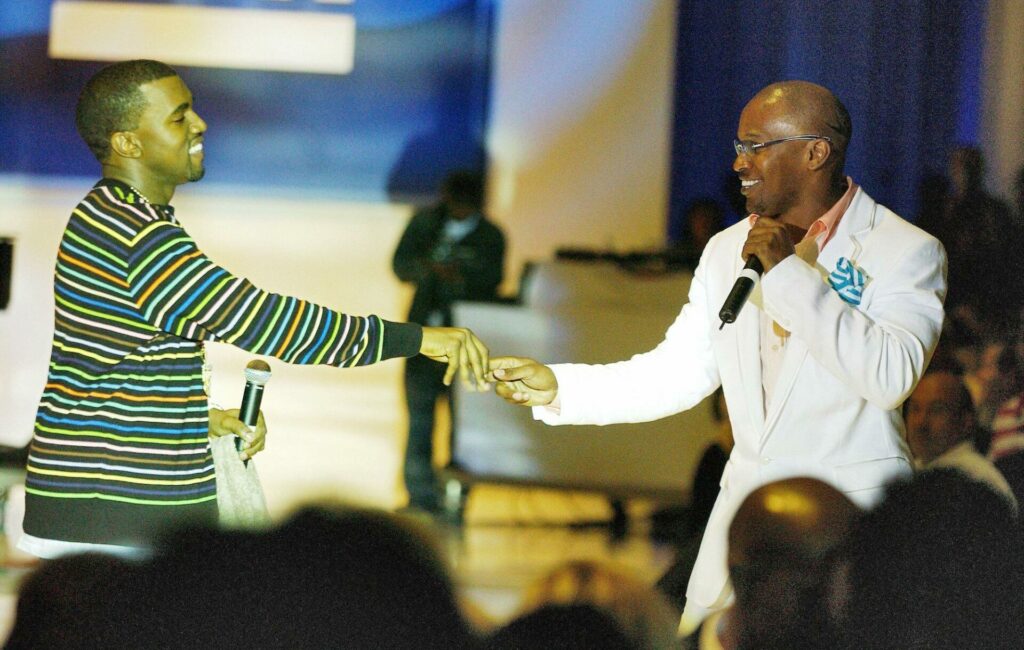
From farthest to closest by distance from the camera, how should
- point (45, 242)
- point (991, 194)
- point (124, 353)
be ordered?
point (45, 242) < point (991, 194) < point (124, 353)

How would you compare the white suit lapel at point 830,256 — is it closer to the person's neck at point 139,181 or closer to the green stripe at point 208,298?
the green stripe at point 208,298

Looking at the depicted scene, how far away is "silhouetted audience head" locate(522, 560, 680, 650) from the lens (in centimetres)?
162

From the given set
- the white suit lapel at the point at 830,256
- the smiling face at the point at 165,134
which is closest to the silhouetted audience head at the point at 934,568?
the white suit lapel at the point at 830,256

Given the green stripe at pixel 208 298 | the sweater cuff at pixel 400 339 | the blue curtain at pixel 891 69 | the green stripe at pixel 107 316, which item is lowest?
the sweater cuff at pixel 400 339

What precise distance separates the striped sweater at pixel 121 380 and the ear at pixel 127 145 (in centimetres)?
8

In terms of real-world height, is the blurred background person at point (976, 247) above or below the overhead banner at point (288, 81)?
below

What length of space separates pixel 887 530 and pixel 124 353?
4.23ft

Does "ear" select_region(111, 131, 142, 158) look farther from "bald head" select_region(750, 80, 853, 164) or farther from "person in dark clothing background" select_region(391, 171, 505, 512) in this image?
"person in dark clothing background" select_region(391, 171, 505, 512)

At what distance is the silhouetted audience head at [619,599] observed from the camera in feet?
5.31

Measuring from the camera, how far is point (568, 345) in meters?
5.89

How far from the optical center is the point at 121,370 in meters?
2.26

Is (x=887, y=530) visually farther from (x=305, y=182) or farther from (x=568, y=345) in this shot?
(x=305, y=182)

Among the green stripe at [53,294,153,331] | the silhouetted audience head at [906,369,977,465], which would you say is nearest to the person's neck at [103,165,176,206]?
the green stripe at [53,294,153,331]

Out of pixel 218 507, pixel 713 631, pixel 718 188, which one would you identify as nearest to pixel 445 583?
pixel 713 631
